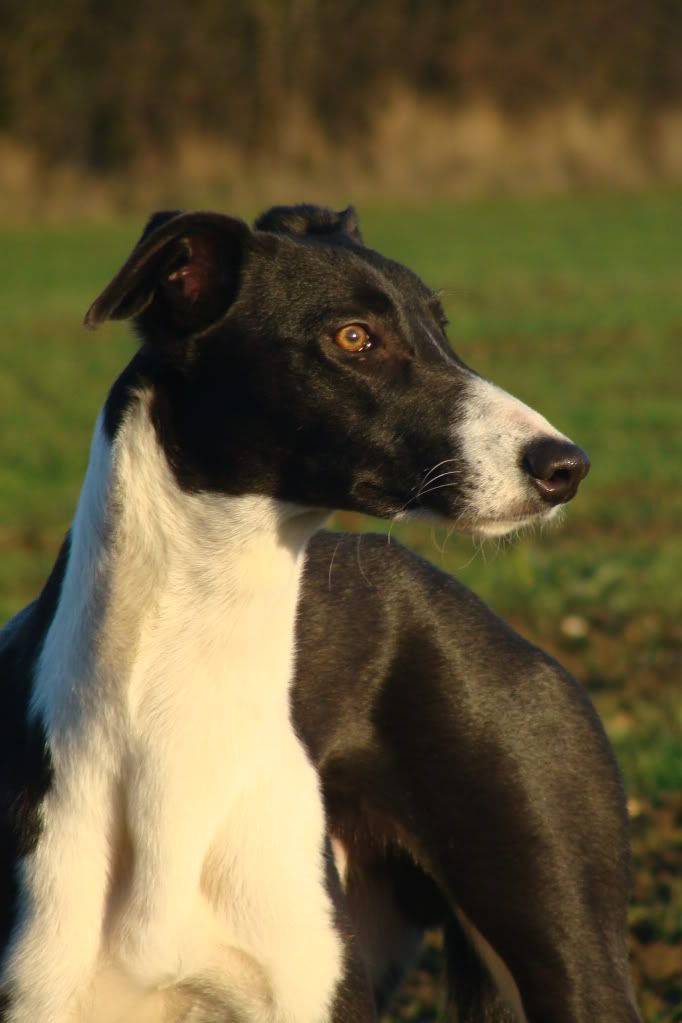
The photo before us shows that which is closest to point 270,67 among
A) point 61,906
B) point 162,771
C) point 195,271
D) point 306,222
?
point 306,222

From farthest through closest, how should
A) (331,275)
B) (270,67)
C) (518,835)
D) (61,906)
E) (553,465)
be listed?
(270,67) < (518,835) < (331,275) < (61,906) < (553,465)

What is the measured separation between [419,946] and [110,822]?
1.26m

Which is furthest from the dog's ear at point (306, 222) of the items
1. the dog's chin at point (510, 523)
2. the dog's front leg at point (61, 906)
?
the dog's front leg at point (61, 906)

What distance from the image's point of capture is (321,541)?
173 inches

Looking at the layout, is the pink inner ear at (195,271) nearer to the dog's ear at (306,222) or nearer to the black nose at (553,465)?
the dog's ear at (306,222)

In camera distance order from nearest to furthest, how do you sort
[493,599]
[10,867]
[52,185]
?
[10,867], [493,599], [52,185]

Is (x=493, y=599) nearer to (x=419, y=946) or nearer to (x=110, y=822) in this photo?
(x=419, y=946)

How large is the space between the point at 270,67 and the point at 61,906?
38.3 meters

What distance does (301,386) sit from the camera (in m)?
3.60

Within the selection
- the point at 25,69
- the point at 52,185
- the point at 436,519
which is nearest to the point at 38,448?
the point at 436,519

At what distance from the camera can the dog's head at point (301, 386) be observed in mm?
3564

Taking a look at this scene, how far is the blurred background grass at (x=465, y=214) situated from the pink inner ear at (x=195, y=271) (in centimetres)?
93

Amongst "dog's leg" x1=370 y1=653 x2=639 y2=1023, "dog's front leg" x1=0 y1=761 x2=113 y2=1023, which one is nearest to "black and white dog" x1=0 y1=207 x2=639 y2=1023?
"dog's front leg" x1=0 y1=761 x2=113 y2=1023

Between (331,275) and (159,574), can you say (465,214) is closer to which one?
(331,275)
